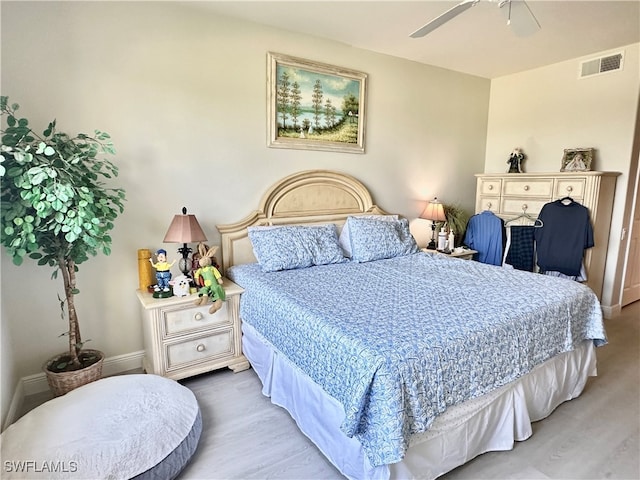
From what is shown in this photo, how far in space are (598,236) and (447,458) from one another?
10.2 feet

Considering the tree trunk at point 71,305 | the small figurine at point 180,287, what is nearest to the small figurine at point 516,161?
the small figurine at point 180,287

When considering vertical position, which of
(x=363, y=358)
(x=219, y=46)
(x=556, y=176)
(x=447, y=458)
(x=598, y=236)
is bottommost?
(x=447, y=458)

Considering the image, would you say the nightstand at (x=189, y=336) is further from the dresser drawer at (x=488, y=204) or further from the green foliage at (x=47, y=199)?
the dresser drawer at (x=488, y=204)

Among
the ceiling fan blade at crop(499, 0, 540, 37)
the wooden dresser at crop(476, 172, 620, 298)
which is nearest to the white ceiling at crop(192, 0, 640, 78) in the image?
the ceiling fan blade at crop(499, 0, 540, 37)

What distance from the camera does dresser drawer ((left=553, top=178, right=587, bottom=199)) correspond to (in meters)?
3.56

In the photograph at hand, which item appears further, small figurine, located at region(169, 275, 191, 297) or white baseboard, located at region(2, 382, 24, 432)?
small figurine, located at region(169, 275, 191, 297)

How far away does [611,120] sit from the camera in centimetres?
362

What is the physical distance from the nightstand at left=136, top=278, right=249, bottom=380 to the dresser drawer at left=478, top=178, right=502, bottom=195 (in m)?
3.32

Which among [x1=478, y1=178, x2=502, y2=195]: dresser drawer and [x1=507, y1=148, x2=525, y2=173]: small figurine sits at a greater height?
[x1=507, y1=148, x2=525, y2=173]: small figurine

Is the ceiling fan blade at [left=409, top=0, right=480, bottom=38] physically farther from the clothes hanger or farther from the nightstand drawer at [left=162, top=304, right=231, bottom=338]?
the clothes hanger

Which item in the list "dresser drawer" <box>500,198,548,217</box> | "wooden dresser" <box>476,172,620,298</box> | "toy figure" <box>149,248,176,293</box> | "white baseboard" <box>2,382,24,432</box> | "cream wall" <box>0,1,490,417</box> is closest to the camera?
"white baseboard" <box>2,382,24,432</box>

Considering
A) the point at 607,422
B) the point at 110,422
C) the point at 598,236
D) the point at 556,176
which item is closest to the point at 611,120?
the point at 556,176

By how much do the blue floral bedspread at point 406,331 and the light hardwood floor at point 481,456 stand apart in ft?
1.45

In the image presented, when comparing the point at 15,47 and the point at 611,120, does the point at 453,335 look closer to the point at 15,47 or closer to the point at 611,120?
the point at 15,47
